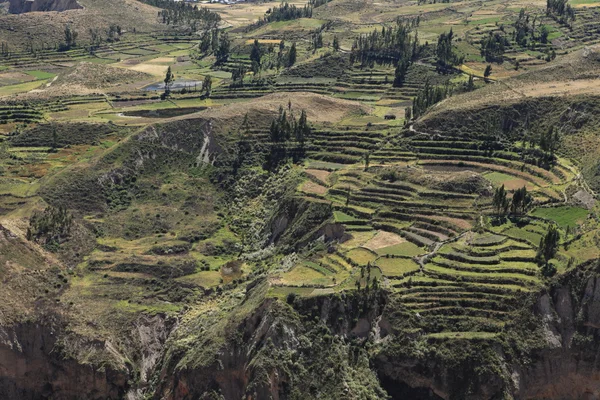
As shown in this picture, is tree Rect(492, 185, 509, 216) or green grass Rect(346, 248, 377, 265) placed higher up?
tree Rect(492, 185, 509, 216)

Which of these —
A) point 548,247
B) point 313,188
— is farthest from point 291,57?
point 548,247

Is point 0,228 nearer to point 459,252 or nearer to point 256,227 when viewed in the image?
point 256,227

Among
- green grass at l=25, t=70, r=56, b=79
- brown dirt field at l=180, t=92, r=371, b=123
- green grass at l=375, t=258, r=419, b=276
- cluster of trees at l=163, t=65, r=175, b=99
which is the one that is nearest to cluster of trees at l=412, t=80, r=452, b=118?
brown dirt field at l=180, t=92, r=371, b=123

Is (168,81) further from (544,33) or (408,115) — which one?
(544,33)

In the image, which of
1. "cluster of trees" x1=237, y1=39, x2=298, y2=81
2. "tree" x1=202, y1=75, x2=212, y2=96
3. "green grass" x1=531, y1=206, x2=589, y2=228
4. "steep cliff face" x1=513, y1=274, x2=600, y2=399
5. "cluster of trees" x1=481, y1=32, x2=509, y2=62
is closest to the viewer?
"steep cliff face" x1=513, y1=274, x2=600, y2=399

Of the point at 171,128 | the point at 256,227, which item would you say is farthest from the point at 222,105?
the point at 256,227

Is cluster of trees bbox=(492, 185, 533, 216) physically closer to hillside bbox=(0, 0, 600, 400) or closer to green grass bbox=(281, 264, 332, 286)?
hillside bbox=(0, 0, 600, 400)
